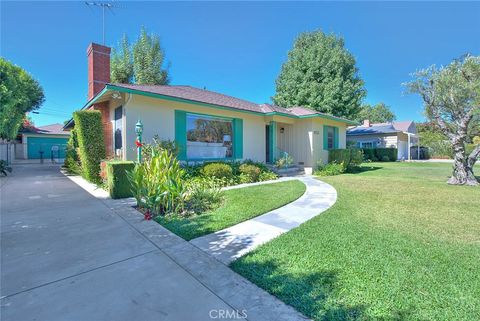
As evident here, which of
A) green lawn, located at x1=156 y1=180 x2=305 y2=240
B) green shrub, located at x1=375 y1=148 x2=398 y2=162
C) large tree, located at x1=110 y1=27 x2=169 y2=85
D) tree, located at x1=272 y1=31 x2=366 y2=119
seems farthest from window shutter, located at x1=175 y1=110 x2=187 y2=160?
green shrub, located at x1=375 y1=148 x2=398 y2=162

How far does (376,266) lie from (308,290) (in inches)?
43.2

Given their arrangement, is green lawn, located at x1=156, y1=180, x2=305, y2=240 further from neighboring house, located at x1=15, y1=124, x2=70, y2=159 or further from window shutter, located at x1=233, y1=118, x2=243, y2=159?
neighboring house, located at x1=15, y1=124, x2=70, y2=159

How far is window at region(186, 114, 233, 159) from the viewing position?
9922 mm

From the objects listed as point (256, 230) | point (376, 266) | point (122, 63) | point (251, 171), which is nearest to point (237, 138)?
point (251, 171)

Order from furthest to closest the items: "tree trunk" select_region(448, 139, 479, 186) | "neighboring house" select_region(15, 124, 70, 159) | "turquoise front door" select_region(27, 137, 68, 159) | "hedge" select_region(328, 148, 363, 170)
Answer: "turquoise front door" select_region(27, 137, 68, 159), "neighboring house" select_region(15, 124, 70, 159), "hedge" select_region(328, 148, 363, 170), "tree trunk" select_region(448, 139, 479, 186)

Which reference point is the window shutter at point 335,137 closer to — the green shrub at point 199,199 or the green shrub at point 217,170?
the green shrub at point 217,170

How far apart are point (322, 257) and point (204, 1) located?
10535 millimetres

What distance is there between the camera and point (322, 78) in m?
21.4

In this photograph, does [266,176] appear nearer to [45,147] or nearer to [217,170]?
[217,170]

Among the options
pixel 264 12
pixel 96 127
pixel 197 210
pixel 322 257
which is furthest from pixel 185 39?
pixel 322 257

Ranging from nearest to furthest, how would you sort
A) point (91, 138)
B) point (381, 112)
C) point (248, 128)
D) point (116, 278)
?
point (116, 278) → point (91, 138) → point (248, 128) → point (381, 112)

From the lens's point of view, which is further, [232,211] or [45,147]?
[45,147]

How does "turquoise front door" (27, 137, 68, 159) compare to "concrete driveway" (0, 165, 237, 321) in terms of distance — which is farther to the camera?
"turquoise front door" (27, 137, 68, 159)

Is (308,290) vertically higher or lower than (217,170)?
lower
